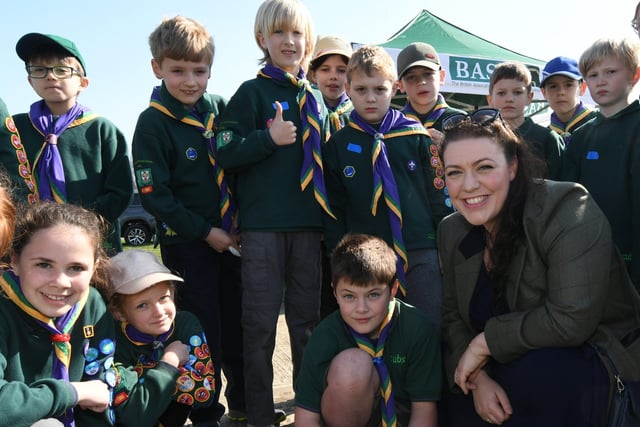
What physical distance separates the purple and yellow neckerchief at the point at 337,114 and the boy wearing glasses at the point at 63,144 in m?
1.30

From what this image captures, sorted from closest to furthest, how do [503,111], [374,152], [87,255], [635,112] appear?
[87,255], [374,152], [635,112], [503,111]

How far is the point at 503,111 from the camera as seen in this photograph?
13.5 feet

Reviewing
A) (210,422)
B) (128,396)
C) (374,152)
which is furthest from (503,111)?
(128,396)

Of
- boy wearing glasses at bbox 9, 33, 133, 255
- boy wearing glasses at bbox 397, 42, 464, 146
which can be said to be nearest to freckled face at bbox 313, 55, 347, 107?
boy wearing glasses at bbox 397, 42, 464, 146

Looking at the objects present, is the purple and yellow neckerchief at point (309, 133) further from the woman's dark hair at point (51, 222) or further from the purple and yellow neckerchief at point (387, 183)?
the woman's dark hair at point (51, 222)

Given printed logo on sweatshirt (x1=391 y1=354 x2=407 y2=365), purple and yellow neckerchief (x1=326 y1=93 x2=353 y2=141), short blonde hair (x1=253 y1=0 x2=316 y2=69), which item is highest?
short blonde hair (x1=253 y1=0 x2=316 y2=69)

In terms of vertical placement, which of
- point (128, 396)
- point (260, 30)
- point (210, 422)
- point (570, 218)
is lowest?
point (210, 422)

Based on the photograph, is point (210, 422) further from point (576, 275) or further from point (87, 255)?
point (576, 275)

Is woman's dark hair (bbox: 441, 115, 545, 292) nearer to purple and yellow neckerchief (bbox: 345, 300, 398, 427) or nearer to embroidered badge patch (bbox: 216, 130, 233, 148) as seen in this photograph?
purple and yellow neckerchief (bbox: 345, 300, 398, 427)

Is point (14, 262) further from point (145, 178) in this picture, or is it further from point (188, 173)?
point (188, 173)

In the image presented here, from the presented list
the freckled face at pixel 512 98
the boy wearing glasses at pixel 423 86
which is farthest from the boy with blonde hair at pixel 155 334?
the freckled face at pixel 512 98

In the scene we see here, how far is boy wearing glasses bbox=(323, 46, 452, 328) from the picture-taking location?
312cm

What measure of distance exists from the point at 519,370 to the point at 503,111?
97.1 inches

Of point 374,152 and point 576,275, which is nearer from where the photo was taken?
point 576,275
